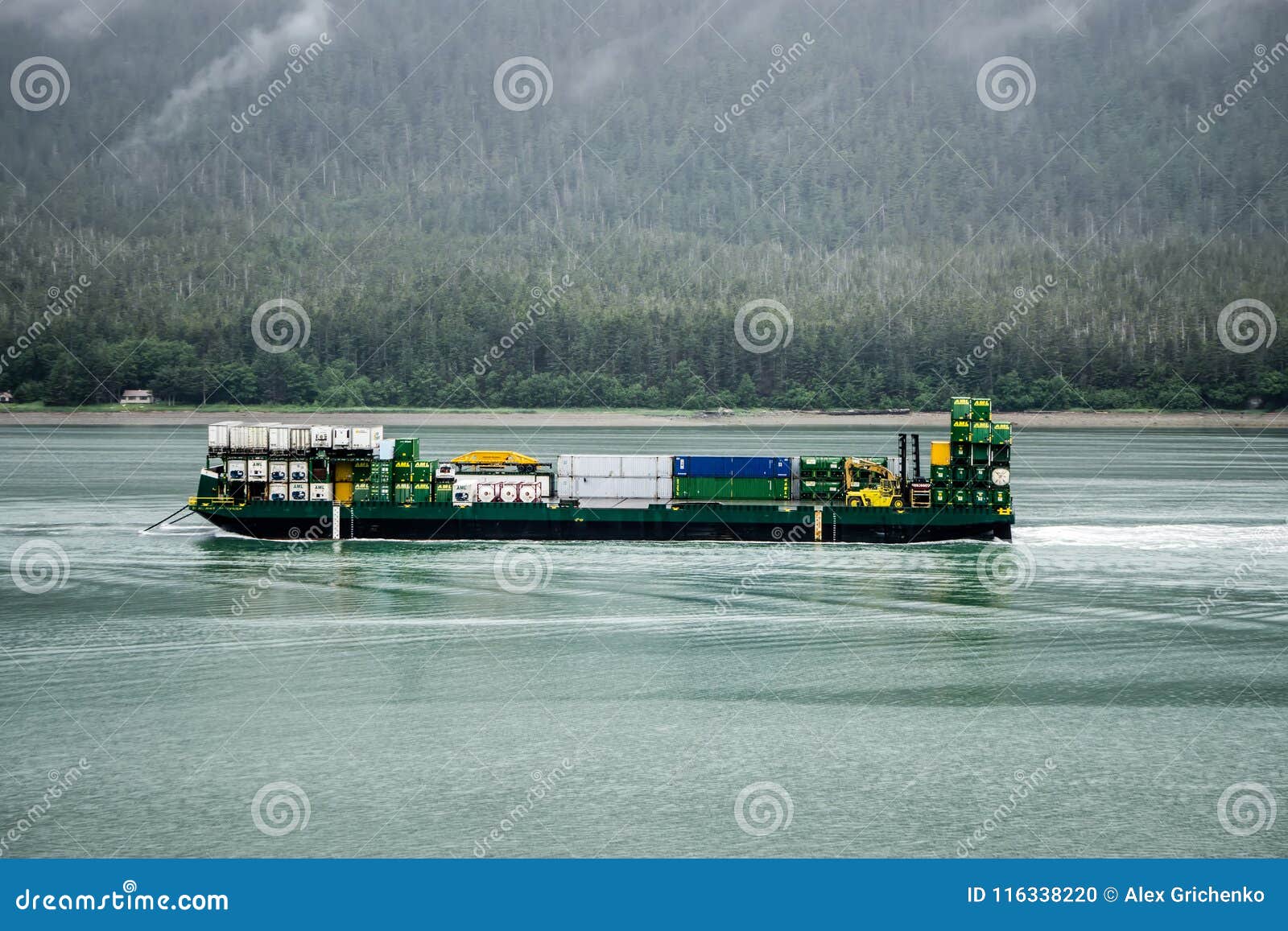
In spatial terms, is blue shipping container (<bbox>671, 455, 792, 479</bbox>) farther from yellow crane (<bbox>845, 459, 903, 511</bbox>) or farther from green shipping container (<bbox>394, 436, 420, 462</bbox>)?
green shipping container (<bbox>394, 436, 420, 462</bbox>)

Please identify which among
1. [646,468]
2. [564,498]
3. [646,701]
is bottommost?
[646,701]

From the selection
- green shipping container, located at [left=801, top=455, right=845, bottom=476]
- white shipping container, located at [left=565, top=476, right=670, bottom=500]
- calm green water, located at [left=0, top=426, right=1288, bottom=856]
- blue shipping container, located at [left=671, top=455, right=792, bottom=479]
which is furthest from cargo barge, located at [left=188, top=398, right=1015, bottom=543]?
calm green water, located at [left=0, top=426, right=1288, bottom=856]

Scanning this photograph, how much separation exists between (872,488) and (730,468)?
8659 millimetres

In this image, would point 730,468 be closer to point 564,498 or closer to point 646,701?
point 564,498

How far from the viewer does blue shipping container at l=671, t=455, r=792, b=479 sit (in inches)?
3214

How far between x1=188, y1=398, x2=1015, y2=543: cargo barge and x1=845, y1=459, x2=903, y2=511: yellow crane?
0.29 feet

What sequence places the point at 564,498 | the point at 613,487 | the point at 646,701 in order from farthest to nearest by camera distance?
the point at 613,487 → the point at 564,498 → the point at 646,701

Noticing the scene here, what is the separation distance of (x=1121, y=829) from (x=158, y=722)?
81.3 ft

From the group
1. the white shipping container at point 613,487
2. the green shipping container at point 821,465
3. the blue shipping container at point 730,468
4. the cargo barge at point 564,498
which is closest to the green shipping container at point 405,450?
the cargo barge at point 564,498

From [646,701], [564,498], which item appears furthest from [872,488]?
[646,701]

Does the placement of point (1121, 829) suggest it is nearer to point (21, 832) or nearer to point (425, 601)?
point (21, 832)

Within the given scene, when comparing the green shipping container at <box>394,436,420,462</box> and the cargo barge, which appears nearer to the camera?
the cargo barge

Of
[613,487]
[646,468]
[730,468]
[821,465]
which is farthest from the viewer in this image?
[821,465]

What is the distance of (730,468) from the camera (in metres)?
82.0
